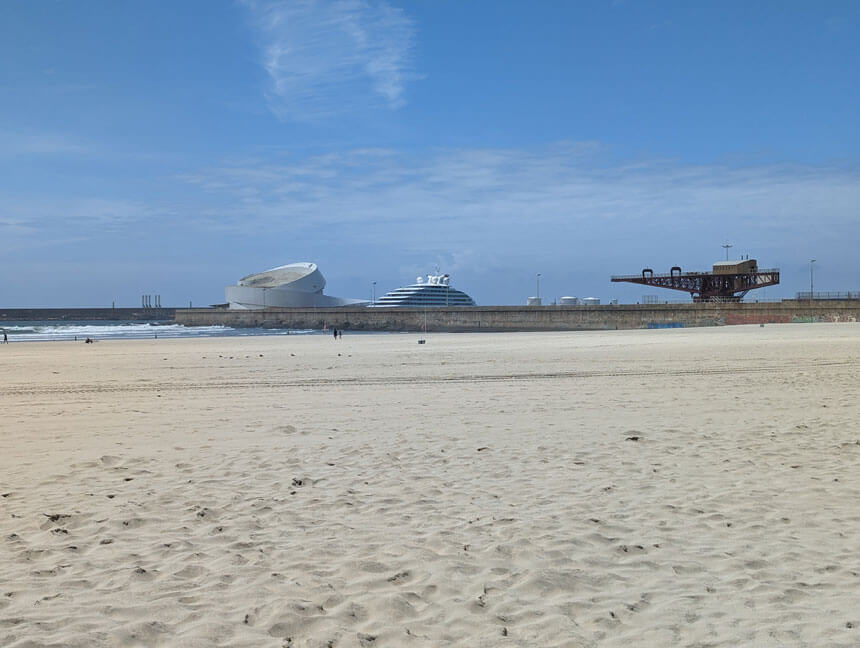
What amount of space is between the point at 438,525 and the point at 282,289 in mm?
95006

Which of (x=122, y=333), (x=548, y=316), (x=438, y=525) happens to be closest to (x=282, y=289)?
(x=122, y=333)

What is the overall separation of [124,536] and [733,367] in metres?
12.2

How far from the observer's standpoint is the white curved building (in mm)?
95250

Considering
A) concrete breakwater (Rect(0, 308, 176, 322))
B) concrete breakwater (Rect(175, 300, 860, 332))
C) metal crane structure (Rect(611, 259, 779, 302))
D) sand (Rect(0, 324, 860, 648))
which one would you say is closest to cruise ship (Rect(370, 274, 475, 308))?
concrete breakwater (Rect(175, 300, 860, 332))

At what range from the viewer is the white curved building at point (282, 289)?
95.2 metres

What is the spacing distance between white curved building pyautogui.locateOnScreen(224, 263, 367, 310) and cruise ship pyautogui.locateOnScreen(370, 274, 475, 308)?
52.0ft

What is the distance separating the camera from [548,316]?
57125 millimetres

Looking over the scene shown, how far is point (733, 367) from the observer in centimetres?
1320

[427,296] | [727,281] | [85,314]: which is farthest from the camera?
[85,314]

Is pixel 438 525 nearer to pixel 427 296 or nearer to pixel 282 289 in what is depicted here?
pixel 427 296

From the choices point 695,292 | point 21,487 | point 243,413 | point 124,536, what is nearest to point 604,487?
point 124,536

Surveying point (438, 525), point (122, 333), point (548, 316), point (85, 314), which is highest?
point (85, 314)

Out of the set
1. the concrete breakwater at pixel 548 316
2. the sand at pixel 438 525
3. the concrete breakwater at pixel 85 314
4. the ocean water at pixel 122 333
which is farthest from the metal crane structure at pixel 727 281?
the concrete breakwater at pixel 85 314

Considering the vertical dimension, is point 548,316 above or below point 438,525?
above
